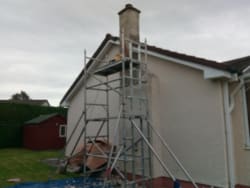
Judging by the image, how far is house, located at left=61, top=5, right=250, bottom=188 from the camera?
603cm

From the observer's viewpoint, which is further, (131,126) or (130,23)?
(130,23)

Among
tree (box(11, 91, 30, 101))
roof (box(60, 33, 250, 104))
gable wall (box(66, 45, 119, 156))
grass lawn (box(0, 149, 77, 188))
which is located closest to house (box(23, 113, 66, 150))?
grass lawn (box(0, 149, 77, 188))

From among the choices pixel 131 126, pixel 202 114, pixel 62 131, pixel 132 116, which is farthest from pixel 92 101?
pixel 62 131

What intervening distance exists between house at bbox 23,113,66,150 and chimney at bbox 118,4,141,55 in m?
13.1

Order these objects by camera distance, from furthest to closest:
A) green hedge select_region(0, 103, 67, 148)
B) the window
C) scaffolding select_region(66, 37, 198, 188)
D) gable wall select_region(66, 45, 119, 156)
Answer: the window, green hedge select_region(0, 103, 67, 148), gable wall select_region(66, 45, 119, 156), scaffolding select_region(66, 37, 198, 188)

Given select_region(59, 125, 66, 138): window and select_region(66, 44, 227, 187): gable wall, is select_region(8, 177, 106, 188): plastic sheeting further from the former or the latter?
select_region(59, 125, 66, 138): window

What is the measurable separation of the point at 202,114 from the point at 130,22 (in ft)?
13.8

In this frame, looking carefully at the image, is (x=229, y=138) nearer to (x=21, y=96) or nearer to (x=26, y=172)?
(x=26, y=172)

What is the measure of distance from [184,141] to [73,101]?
22.0 feet

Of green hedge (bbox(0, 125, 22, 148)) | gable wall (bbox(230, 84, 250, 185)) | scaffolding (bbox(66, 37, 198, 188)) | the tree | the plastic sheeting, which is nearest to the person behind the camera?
gable wall (bbox(230, 84, 250, 185))

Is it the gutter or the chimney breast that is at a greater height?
the chimney breast

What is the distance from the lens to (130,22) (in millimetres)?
8406

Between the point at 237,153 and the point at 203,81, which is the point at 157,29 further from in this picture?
the point at 237,153

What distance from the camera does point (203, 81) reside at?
657cm
